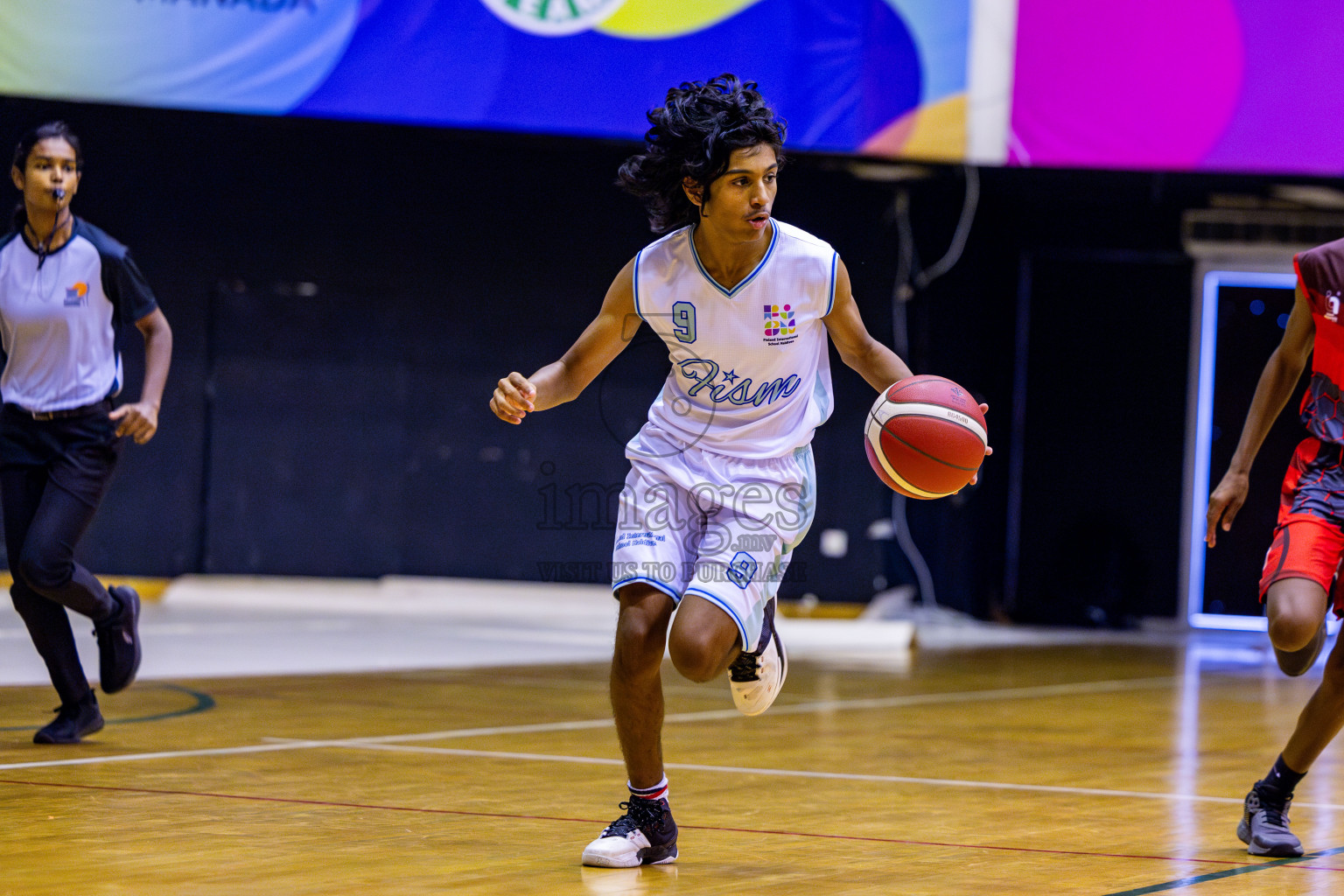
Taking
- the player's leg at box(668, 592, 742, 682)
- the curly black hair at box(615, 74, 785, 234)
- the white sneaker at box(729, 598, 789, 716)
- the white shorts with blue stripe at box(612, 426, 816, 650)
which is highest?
the curly black hair at box(615, 74, 785, 234)

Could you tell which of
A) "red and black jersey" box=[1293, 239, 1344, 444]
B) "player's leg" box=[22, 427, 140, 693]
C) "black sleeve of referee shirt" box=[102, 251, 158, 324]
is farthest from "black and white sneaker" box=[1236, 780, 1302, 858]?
"black sleeve of referee shirt" box=[102, 251, 158, 324]

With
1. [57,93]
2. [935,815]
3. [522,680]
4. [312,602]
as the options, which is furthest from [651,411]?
[312,602]

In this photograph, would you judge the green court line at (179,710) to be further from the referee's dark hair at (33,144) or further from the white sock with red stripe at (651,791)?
the white sock with red stripe at (651,791)

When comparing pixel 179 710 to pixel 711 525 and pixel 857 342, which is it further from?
pixel 857 342

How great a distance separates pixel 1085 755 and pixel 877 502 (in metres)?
6.71

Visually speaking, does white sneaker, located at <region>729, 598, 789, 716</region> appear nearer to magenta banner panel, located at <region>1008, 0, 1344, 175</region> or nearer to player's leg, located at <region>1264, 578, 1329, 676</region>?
player's leg, located at <region>1264, 578, 1329, 676</region>

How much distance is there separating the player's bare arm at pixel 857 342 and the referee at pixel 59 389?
2437mm

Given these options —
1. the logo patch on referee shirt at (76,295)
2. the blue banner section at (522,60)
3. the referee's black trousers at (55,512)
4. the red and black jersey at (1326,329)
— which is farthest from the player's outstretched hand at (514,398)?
the blue banner section at (522,60)

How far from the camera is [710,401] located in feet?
13.8

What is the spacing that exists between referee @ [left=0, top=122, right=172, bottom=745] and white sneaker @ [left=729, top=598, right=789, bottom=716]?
2409 millimetres

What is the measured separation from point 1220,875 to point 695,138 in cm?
219

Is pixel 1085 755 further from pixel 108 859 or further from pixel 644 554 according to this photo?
pixel 108 859

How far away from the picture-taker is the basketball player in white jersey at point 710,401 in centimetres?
399

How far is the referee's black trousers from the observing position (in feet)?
18.1
